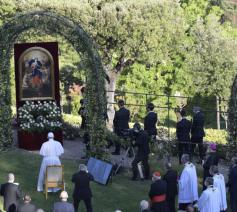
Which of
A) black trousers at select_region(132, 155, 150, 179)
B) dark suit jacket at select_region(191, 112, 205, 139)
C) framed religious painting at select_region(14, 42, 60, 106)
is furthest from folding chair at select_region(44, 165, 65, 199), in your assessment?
framed religious painting at select_region(14, 42, 60, 106)

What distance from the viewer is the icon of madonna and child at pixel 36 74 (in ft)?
83.9

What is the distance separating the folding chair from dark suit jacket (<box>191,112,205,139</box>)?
5347mm

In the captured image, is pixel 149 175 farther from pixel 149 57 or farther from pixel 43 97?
pixel 149 57

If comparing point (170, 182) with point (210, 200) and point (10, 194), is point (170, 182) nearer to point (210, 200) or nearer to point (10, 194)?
point (210, 200)

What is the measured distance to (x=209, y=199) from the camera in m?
16.4

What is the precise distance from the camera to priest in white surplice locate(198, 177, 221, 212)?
53.8 ft

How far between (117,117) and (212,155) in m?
5.63

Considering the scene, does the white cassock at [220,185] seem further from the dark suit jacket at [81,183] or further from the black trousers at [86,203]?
the black trousers at [86,203]

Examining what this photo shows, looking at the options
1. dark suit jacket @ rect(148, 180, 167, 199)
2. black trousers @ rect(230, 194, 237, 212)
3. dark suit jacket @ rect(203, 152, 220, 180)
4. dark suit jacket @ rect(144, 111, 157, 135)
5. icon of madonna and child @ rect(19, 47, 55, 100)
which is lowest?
black trousers @ rect(230, 194, 237, 212)

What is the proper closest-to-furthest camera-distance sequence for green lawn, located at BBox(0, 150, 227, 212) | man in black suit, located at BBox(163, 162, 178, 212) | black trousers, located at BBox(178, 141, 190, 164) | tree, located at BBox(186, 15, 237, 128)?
man in black suit, located at BBox(163, 162, 178, 212)
green lawn, located at BBox(0, 150, 227, 212)
black trousers, located at BBox(178, 141, 190, 164)
tree, located at BBox(186, 15, 237, 128)

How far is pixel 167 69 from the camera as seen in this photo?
4388 centimetres

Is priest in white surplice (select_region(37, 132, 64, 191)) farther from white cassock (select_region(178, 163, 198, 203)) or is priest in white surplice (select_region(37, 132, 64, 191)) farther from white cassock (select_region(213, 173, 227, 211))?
white cassock (select_region(213, 173, 227, 211))

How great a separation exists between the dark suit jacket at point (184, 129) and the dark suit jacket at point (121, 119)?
194cm

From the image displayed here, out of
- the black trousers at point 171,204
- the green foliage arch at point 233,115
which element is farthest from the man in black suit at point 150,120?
the black trousers at point 171,204
